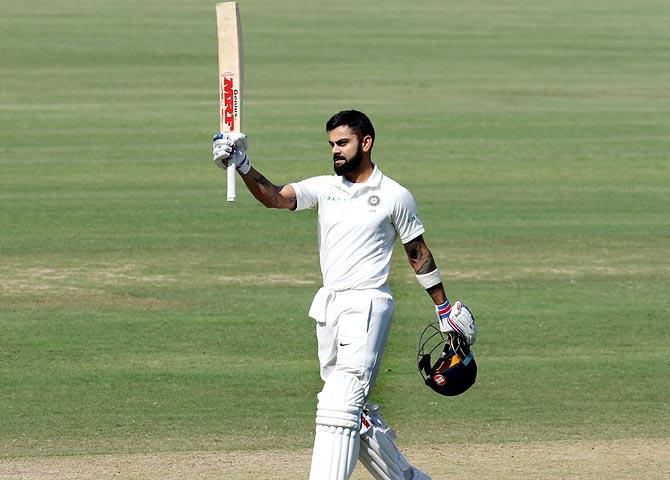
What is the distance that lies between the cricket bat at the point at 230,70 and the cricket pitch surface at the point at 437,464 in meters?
1.56

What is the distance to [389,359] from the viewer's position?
471 inches

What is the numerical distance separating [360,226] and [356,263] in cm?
19

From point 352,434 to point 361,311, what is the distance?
2.08ft

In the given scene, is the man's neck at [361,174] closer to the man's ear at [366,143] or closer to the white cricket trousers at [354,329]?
the man's ear at [366,143]

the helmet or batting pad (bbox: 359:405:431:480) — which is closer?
batting pad (bbox: 359:405:431:480)

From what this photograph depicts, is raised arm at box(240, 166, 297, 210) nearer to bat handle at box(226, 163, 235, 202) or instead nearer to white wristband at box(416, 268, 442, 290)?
bat handle at box(226, 163, 235, 202)

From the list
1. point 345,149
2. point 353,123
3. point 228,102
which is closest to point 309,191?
point 345,149

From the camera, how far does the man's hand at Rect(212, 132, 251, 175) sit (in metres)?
8.27

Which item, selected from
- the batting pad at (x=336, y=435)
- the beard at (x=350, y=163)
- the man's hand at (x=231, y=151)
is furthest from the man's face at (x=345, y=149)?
the batting pad at (x=336, y=435)

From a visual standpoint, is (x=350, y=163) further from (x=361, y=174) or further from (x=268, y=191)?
(x=268, y=191)

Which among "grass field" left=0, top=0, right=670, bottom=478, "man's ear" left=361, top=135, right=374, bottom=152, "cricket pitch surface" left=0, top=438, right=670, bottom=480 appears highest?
"grass field" left=0, top=0, right=670, bottom=478

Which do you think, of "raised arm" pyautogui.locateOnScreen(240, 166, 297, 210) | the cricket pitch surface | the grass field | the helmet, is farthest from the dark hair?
the grass field

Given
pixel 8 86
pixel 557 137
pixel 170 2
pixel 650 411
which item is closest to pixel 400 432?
pixel 650 411

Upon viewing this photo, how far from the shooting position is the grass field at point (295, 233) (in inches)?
412
